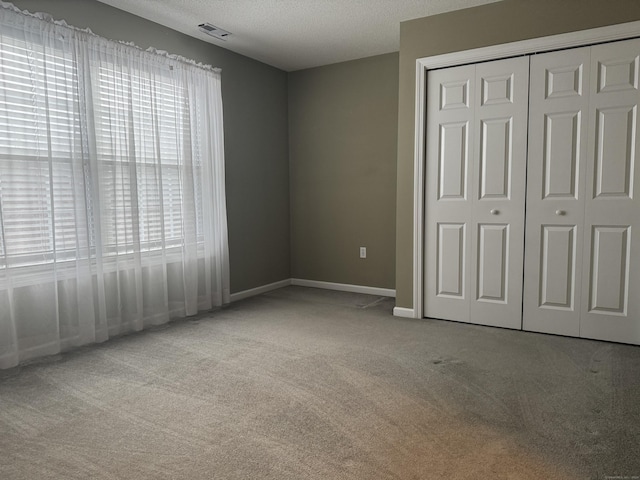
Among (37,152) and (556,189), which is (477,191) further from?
(37,152)

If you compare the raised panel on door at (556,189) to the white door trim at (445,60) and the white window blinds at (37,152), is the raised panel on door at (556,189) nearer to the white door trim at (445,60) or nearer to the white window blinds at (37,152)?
Answer: the white door trim at (445,60)

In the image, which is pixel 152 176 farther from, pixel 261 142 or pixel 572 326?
pixel 572 326

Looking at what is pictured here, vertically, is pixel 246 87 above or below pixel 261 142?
above

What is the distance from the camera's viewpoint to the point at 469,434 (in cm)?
205

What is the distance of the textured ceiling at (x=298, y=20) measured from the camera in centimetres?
351

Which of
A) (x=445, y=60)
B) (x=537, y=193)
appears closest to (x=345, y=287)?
(x=537, y=193)

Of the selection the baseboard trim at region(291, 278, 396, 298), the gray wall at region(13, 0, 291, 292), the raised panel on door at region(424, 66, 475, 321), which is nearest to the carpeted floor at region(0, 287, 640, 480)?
the raised panel on door at region(424, 66, 475, 321)

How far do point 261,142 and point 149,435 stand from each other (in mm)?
3603

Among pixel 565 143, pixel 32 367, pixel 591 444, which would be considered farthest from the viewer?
pixel 565 143

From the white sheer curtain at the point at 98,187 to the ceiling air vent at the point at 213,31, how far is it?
324 millimetres

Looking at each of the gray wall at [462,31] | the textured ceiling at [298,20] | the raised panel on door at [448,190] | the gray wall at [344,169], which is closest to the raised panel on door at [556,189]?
the gray wall at [462,31]

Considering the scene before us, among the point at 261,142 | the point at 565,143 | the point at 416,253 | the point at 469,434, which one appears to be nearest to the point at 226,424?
the point at 469,434

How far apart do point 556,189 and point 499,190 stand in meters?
0.40

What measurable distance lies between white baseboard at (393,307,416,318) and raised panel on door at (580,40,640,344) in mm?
1344
